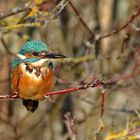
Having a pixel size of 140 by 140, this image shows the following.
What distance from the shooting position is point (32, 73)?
4777 millimetres

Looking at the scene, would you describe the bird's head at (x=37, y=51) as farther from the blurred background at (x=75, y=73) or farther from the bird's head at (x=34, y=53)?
the blurred background at (x=75, y=73)

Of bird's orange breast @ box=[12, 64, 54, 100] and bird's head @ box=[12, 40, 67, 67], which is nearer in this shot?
bird's head @ box=[12, 40, 67, 67]

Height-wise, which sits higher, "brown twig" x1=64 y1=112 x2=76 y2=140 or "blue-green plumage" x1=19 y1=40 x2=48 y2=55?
"blue-green plumage" x1=19 y1=40 x2=48 y2=55

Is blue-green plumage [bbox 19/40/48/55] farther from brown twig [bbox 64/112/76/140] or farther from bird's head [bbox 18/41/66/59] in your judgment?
brown twig [bbox 64/112/76/140]

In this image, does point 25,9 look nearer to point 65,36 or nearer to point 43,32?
point 43,32

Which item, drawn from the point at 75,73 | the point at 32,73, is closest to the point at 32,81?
the point at 32,73

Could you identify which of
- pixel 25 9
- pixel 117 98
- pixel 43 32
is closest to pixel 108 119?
pixel 117 98

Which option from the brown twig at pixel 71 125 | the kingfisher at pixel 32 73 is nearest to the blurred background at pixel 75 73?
the brown twig at pixel 71 125

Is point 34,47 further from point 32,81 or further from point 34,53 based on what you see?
point 32,81

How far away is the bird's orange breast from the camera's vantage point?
188 inches

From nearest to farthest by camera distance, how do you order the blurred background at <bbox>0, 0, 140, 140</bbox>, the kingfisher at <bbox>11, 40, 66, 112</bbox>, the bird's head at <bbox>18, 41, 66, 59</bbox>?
1. the bird's head at <bbox>18, 41, 66, 59</bbox>
2. the kingfisher at <bbox>11, 40, 66, 112</bbox>
3. the blurred background at <bbox>0, 0, 140, 140</bbox>

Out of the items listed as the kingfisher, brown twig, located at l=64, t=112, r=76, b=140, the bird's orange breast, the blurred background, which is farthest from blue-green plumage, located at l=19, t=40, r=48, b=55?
the blurred background

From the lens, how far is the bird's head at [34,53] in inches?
182

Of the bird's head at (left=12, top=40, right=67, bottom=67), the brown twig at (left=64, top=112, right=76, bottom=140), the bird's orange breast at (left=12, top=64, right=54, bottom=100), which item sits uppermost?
the bird's head at (left=12, top=40, right=67, bottom=67)
